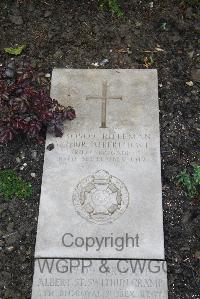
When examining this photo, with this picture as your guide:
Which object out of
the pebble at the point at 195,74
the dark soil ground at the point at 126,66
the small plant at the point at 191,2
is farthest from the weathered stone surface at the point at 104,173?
the small plant at the point at 191,2

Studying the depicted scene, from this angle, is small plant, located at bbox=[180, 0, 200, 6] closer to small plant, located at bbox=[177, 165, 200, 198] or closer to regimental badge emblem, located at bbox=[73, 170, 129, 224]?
small plant, located at bbox=[177, 165, 200, 198]

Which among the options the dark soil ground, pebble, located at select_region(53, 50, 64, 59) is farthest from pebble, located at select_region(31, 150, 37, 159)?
pebble, located at select_region(53, 50, 64, 59)

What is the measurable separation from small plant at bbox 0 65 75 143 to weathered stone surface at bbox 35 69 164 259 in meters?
0.15

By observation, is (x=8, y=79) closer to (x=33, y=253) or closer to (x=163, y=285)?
(x=33, y=253)

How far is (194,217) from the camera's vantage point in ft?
13.0

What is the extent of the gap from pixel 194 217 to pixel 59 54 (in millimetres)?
2118

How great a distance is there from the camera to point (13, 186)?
4.11m

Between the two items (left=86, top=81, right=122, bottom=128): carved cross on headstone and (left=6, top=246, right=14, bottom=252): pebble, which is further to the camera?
(left=86, top=81, right=122, bottom=128): carved cross on headstone

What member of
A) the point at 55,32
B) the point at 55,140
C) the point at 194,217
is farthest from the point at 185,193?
the point at 55,32

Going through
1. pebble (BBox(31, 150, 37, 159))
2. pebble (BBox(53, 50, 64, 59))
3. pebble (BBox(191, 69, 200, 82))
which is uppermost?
pebble (BBox(53, 50, 64, 59))

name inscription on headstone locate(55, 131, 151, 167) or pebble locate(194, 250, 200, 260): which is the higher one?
name inscription on headstone locate(55, 131, 151, 167)

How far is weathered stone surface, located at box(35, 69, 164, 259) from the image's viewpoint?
12.3 feet

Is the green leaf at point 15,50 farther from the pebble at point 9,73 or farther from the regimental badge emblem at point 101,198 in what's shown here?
the regimental badge emblem at point 101,198

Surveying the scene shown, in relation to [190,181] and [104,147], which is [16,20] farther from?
[190,181]
